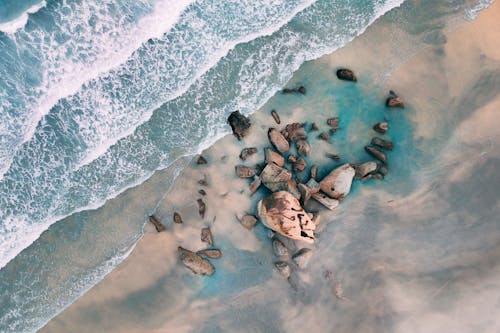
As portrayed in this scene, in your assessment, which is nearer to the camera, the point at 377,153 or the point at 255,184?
the point at 255,184

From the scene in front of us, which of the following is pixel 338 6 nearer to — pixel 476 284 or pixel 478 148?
pixel 478 148

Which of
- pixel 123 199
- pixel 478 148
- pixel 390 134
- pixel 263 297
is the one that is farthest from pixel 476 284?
pixel 123 199

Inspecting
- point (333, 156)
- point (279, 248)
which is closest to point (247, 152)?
point (333, 156)

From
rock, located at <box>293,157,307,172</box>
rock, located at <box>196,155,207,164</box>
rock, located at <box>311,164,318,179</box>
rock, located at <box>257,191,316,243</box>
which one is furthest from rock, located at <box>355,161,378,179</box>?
rock, located at <box>196,155,207,164</box>

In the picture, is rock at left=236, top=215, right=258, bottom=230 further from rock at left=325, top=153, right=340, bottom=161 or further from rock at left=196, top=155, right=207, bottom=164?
rock at left=325, top=153, right=340, bottom=161

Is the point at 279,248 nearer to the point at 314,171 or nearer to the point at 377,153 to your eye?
the point at 314,171
